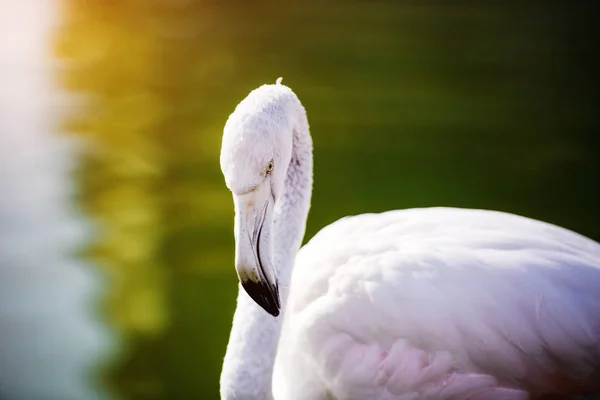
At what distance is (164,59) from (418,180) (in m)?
1.68

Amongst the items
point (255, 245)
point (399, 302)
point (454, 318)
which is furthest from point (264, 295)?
point (454, 318)

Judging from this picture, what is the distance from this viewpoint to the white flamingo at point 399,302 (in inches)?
58.9

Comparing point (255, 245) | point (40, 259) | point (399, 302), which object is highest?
point (255, 245)

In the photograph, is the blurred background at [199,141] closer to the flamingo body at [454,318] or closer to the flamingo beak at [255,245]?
the flamingo body at [454,318]

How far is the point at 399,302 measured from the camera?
1.58 meters

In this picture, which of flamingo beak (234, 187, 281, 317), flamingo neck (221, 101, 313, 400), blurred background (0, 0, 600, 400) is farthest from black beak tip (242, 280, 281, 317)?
blurred background (0, 0, 600, 400)

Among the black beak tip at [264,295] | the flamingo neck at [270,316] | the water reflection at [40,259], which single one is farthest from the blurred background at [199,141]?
the black beak tip at [264,295]

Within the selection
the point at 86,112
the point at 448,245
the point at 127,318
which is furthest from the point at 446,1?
the point at 448,245

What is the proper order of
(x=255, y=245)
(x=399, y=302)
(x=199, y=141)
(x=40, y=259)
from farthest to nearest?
(x=199, y=141), (x=40, y=259), (x=399, y=302), (x=255, y=245)

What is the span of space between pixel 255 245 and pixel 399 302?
33cm

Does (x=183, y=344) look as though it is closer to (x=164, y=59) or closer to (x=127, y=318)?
(x=127, y=318)

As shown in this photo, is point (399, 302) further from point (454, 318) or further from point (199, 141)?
point (199, 141)

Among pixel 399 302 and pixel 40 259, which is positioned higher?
pixel 399 302

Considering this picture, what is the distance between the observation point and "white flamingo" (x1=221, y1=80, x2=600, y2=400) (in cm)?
150
